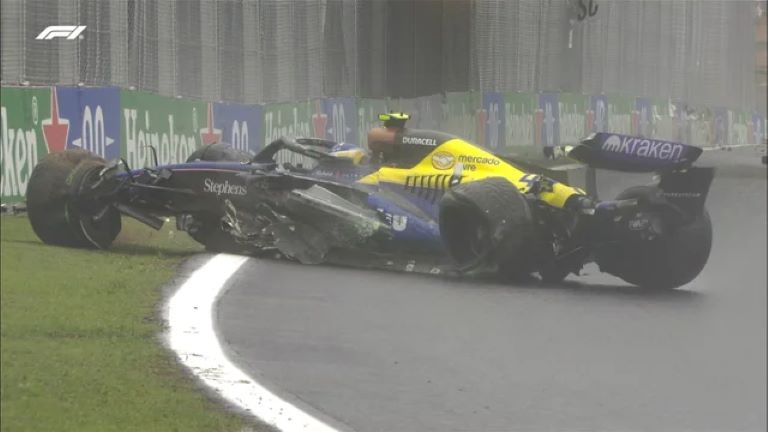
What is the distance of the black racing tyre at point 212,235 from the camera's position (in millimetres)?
9195

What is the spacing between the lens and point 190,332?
22.6ft

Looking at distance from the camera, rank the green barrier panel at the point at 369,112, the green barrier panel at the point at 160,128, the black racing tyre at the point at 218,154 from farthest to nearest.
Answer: the black racing tyre at the point at 218,154
the green barrier panel at the point at 369,112
the green barrier panel at the point at 160,128

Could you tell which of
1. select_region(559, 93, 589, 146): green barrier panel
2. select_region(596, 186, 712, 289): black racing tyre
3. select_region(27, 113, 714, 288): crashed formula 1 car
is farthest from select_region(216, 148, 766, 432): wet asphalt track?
select_region(559, 93, 589, 146): green barrier panel

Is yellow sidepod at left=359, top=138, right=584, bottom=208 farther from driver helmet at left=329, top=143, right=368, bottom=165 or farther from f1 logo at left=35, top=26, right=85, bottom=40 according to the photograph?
f1 logo at left=35, top=26, right=85, bottom=40

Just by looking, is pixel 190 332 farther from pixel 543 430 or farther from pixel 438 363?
pixel 543 430

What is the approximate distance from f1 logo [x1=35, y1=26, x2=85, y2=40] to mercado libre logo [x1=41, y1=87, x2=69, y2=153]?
0.54 m

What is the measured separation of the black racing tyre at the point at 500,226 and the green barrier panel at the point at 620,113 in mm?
713

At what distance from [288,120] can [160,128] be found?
2.78 feet

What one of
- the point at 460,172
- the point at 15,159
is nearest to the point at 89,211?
the point at 15,159

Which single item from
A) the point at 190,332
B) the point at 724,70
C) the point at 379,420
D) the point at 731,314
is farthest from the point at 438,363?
the point at 724,70

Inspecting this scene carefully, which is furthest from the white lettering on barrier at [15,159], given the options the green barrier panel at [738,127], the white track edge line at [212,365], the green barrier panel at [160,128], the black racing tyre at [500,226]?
the green barrier panel at [738,127]

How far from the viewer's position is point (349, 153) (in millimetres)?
9102

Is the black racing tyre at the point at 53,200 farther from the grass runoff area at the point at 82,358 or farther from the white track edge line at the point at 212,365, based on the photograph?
the white track edge line at the point at 212,365

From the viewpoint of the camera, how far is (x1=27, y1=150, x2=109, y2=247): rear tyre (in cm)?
759
